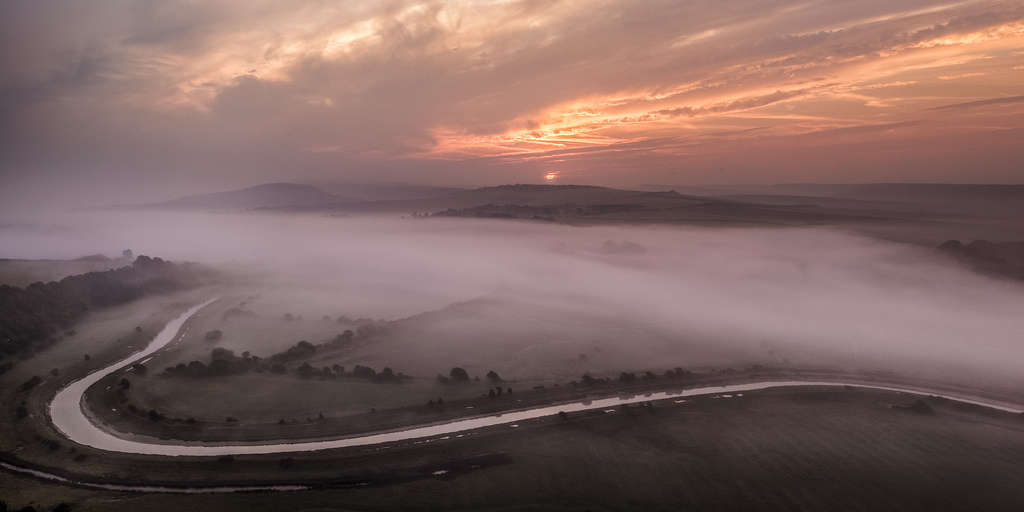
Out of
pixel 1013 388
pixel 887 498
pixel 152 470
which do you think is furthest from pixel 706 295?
pixel 152 470

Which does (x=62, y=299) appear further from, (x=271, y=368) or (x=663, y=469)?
(x=663, y=469)

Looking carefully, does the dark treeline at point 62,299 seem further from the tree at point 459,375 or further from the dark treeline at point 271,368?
the tree at point 459,375

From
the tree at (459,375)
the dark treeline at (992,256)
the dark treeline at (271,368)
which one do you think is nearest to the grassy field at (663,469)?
the tree at (459,375)

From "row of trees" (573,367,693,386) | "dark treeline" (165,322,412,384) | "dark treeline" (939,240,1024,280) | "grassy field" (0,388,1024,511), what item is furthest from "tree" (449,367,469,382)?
"dark treeline" (939,240,1024,280)

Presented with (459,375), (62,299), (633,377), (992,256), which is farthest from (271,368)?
(992,256)

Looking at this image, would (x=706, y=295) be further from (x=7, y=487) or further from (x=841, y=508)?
(x=7, y=487)
